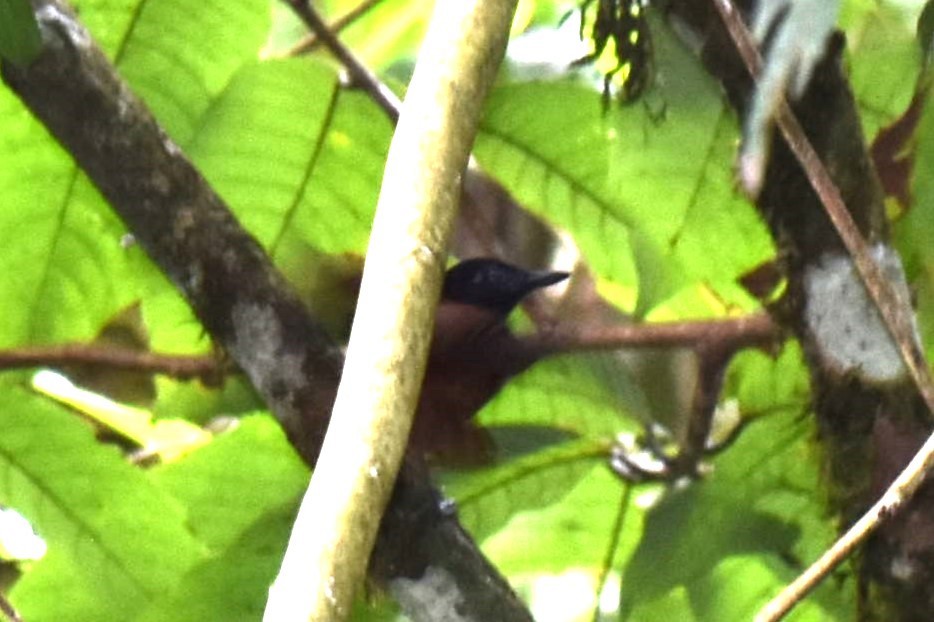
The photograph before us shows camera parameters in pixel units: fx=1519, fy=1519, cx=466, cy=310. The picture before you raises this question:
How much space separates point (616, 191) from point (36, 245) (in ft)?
1.56

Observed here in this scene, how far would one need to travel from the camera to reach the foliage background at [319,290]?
45.8 inches

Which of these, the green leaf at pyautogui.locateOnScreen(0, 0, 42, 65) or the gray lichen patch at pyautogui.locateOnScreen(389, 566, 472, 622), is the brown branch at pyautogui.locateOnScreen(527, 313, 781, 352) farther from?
the green leaf at pyautogui.locateOnScreen(0, 0, 42, 65)

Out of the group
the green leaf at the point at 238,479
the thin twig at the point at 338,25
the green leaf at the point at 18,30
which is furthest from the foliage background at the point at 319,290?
the green leaf at the point at 18,30

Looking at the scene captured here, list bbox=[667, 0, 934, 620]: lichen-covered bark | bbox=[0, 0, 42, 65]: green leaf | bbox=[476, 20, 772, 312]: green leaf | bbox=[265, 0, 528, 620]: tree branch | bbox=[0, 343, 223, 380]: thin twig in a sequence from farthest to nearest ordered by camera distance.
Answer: bbox=[0, 343, 223, 380]: thin twig < bbox=[476, 20, 772, 312]: green leaf < bbox=[667, 0, 934, 620]: lichen-covered bark < bbox=[0, 0, 42, 65]: green leaf < bbox=[265, 0, 528, 620]: tree branch

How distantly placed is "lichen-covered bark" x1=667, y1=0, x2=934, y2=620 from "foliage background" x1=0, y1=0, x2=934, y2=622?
8 cm

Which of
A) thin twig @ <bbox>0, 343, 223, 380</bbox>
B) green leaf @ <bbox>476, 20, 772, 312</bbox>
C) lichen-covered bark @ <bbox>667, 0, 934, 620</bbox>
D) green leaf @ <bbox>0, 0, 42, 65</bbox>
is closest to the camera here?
green leaf @ <bbox>0, 0, 42, 65</bbox>

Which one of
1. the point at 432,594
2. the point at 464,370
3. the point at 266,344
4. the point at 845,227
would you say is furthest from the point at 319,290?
the point at 845,227

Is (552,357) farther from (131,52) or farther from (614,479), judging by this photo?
(131,52)

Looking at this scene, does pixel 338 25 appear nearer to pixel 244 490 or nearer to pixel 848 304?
pixel 244 490

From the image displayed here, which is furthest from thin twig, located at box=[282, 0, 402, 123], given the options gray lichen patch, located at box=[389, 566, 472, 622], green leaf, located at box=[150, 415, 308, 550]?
gray lichen patch, located at box=[389, 566, 472, 622]

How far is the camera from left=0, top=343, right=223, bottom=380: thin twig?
125 centimetres

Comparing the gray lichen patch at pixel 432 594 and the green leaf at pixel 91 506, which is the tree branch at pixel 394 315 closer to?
Result: the gray lichen patch at pixel 432 594

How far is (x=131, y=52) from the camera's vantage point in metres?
1.25

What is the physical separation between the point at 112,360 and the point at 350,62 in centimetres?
33
